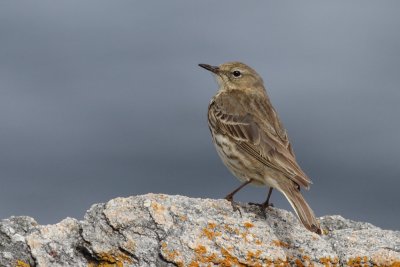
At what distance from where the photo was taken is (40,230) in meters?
7.71

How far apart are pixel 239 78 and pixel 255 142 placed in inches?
106

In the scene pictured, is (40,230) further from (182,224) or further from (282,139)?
(282,139)

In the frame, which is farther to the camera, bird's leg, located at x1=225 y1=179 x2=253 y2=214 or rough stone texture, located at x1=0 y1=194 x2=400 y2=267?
bird's leg, located at x1=225 y1=179 x2=253 y2=214

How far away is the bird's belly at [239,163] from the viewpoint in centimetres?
977

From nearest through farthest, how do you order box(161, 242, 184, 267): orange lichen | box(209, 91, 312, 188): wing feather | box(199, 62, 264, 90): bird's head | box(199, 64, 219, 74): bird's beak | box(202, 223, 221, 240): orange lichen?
box(161, 242, 184, 267): orange lichen → box(202, 223, 221, 240): orange lichen → box(209, 91, 312, 188): wing feather → box(199, 62, 264, 90): bird's head → box(199, 64, 219, 74): bird's beak

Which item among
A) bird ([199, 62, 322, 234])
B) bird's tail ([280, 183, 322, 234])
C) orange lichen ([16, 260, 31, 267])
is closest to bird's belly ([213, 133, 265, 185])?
bird ([199, 62, 322, 234])

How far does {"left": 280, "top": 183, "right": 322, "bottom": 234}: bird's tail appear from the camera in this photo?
8.38 metres

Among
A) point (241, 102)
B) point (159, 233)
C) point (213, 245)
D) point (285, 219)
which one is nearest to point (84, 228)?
point (159, 233)

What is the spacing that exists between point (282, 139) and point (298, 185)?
1141mm

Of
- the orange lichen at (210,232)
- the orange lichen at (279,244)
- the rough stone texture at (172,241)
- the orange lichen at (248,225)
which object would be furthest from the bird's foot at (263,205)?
the orange lichen at (210,232)

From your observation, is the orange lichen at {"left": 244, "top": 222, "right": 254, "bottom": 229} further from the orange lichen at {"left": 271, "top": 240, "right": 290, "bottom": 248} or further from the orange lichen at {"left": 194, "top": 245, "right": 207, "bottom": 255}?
the orange lichen at {"left": 194, "top": 245, "right": 207, "bottom": 255}

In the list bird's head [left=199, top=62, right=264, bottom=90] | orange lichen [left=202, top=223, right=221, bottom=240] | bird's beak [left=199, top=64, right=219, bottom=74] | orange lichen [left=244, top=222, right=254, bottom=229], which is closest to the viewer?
orange lichen [left=202, top=223, right=221, bottom=240]

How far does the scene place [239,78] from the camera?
12.4 meters

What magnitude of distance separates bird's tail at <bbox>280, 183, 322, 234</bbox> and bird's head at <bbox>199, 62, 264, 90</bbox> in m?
3.49
